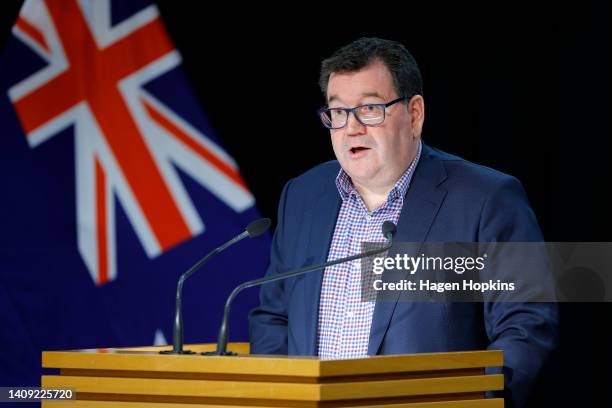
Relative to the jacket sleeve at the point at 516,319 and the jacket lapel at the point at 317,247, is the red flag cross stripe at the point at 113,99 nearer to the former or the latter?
the jacket lapel at the point at 317,247

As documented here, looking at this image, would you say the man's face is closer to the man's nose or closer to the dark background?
the man's nose

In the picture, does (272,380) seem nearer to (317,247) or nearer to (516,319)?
(516,319)

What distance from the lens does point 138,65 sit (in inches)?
181

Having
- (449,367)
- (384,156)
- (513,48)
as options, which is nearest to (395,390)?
(449,367)

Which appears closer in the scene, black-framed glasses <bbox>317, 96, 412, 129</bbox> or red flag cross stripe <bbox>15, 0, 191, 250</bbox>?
black-framed glasses <bbox>317, 96, 412, 129</bbox>

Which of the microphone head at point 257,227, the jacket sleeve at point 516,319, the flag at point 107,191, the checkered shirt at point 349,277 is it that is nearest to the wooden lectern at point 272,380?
the jacket sleeve at point 516,319

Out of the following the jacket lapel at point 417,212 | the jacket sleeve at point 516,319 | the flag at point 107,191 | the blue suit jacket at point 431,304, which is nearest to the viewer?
the jacket sleeve at point 516,319

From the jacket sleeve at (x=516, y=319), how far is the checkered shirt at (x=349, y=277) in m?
0.31

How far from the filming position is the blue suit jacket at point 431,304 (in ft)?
8.71

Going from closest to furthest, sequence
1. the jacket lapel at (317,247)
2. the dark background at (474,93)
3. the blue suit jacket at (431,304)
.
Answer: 1. the blue suit jacket at (431,304)
2. the jacket lapel at (317,247)
3. the dark background at (474,93)

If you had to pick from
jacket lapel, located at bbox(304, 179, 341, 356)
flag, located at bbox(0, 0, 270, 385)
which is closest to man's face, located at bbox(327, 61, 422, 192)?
jacket lapel, located at bbox(304, 179, 341, 356)

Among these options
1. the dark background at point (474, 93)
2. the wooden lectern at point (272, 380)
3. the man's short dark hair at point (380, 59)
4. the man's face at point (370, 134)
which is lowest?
the wooden lectern at point (272, 380)

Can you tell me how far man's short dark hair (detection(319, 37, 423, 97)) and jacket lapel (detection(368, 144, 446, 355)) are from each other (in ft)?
0.84

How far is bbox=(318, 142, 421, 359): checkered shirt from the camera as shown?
2850 mm
